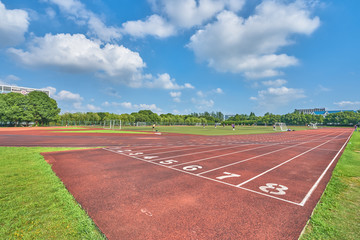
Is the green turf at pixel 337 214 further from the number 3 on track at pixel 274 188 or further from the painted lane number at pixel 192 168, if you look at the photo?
the painted lane number at pixel 192 168

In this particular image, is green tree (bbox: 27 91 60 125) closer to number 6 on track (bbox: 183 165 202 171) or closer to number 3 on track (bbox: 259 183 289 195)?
number 6 on track (bbox: 183 165 202 171)

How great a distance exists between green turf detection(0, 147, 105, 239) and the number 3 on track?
5.71m

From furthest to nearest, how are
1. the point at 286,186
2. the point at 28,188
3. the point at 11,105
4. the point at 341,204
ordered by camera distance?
the point at 11,105 < the point at 286,186 < the point at 28,188 < the point at 341,204

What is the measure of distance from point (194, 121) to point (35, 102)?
100337 mm

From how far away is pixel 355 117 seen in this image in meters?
109

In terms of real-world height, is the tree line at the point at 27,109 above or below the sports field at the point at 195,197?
above

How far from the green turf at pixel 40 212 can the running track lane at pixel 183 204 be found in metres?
0.36

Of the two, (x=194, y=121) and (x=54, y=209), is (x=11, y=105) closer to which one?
(x=54, y=209)

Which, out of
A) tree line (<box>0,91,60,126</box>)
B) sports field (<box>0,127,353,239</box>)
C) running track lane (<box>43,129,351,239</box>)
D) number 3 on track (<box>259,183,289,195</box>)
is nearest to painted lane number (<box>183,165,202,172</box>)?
sports field (<box>0,127,353,239</box>)

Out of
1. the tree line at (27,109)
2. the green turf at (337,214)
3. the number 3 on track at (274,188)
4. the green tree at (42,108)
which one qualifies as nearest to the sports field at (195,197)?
the number 3 on track at (274,188)

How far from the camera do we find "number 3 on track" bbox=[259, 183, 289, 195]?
625 centimetres

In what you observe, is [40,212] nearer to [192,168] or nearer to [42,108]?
[192,168]

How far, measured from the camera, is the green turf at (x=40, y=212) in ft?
12.0

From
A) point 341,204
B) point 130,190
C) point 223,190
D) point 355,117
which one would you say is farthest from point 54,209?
point 355,117
